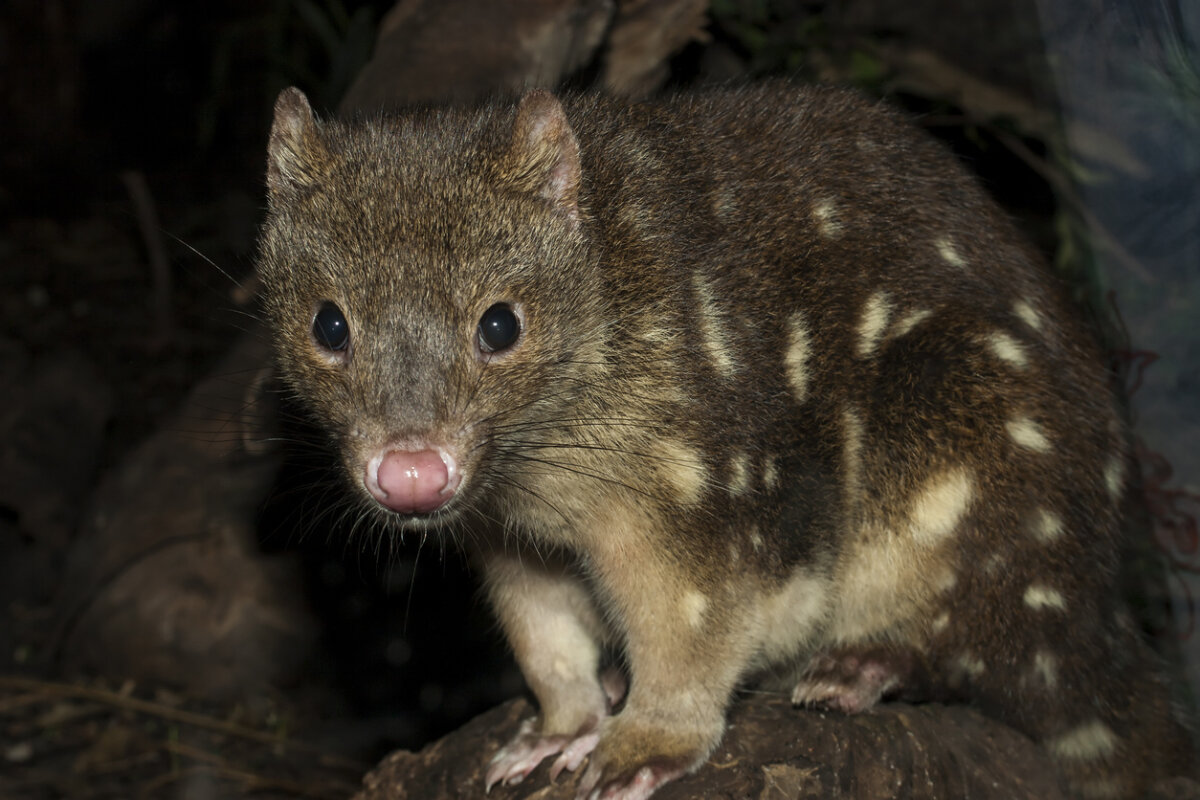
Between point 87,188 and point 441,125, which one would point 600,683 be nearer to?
point 441,125

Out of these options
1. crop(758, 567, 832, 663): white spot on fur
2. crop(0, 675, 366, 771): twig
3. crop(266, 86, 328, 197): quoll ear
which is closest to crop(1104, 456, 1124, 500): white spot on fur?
crop(758, 567, 832, 663): white spot on fur

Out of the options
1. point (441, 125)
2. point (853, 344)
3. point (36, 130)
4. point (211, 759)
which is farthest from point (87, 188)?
point (853, 344)

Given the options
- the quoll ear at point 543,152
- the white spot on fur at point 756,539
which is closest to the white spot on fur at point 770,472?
the white spot on fur at point 756,539

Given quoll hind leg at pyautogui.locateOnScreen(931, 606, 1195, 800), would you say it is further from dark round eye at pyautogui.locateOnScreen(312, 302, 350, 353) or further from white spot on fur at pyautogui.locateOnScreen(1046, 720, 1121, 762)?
dark round eye at pyautogui.locateOnScreen(312, 302, 350, 353)

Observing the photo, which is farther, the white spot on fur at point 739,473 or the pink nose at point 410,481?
Result: the white spot on fur at point 739,473

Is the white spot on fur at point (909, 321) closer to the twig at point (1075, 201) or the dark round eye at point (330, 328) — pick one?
the twig at point (1075, 201)

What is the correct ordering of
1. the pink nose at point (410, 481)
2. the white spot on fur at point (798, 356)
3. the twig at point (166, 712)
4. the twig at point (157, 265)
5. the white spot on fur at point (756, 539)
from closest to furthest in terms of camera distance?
the pink nose at point (410, 481), the white spot on fur at point (756, 539), the white spot on fur at point (798, 356), the twig at point (166, 712), the twig at point (157, 265)

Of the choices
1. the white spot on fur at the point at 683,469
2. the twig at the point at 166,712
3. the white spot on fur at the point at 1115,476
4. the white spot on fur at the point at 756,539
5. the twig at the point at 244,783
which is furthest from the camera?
the twig at the point at 166,712
